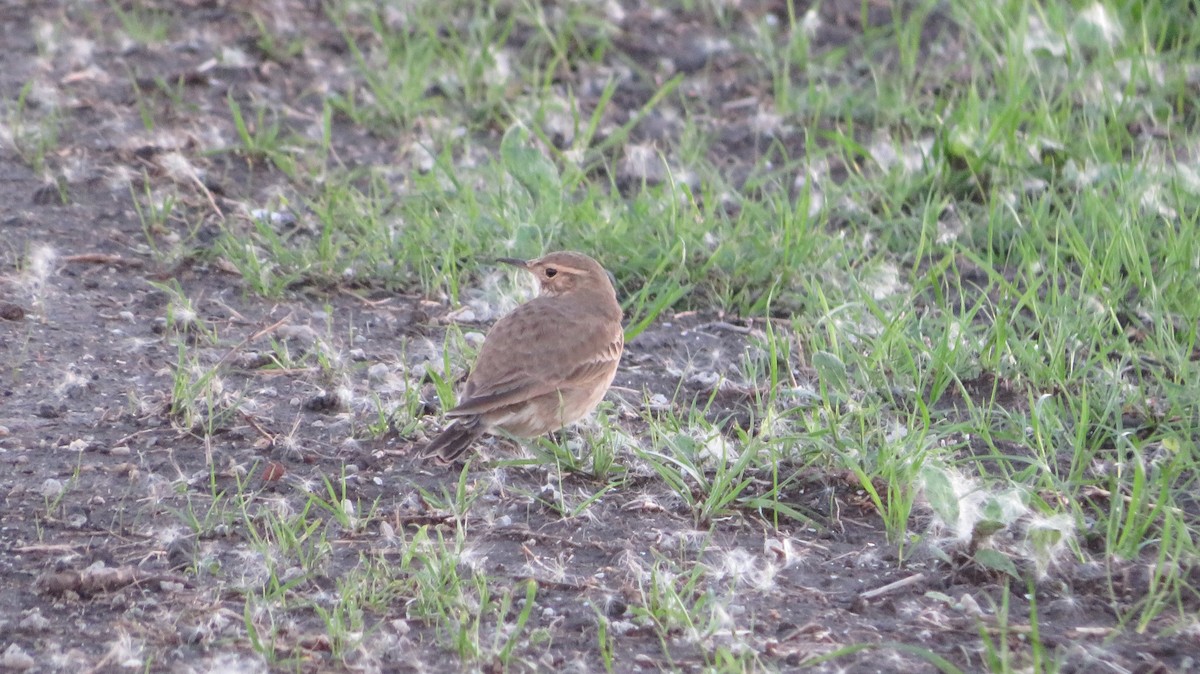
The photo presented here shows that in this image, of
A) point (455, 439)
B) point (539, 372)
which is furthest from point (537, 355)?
point (455, 439)

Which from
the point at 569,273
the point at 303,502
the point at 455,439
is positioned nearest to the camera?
the point at 303,502

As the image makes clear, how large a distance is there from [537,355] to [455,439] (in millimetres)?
561

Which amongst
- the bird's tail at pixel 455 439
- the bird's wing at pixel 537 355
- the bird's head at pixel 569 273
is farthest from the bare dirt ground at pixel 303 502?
the bird's head at pixel 569 273

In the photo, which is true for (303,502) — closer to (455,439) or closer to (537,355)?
(455,439)

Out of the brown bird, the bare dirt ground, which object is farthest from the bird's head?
the bare dirt ground

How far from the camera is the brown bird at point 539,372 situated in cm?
527

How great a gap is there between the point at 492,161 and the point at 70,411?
101 inches

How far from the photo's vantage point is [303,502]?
5.02 metres

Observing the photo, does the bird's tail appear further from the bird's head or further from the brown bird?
the bird's head

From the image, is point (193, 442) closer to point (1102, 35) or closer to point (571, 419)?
point (571, 419)

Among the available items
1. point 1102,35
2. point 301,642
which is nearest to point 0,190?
point 301,642

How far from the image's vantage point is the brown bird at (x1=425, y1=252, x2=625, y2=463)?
207 inches

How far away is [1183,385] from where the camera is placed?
568cm

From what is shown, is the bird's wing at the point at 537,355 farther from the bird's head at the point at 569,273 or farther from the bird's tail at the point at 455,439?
the bird's head at the point at 569,273
